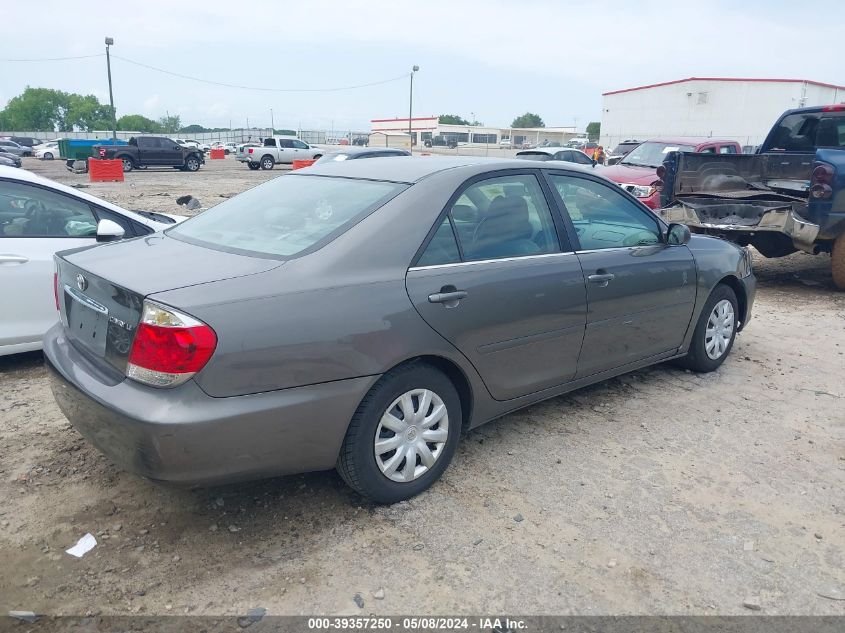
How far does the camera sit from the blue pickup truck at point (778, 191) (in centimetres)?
724

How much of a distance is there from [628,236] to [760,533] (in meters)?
1.92

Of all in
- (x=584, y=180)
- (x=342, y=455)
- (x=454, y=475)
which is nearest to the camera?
(x=342, y=455)

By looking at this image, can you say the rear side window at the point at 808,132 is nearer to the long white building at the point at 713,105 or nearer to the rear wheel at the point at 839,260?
the rear wheel at the point at 839,260

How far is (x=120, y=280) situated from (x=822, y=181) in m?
7.13

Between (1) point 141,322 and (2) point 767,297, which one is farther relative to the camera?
(2) point 767,297

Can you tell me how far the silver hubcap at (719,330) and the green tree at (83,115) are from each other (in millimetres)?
125705

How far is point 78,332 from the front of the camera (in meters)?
3.08

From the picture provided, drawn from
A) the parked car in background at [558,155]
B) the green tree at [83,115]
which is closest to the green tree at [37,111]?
the green tree at [83,115]

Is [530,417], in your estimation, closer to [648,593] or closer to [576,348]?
[576,348]

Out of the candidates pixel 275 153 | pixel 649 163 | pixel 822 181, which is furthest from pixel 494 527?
pixel 275 153

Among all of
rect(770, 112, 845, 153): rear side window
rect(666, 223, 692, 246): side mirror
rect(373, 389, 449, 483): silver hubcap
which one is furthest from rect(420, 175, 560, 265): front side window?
rect(770, 112, 845, 153): rear side window

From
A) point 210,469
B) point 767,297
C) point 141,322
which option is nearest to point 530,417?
point 210,469

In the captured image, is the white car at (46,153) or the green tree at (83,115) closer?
the white car at (46,153)

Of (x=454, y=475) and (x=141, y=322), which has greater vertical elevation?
(x=141, y=322)
